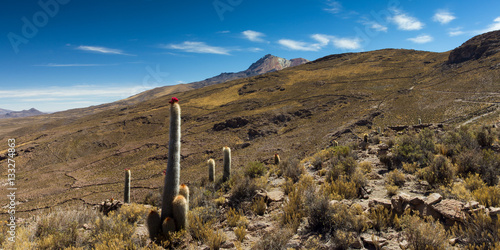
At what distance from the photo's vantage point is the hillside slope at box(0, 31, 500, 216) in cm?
2409

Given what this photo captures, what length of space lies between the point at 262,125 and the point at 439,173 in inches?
1306

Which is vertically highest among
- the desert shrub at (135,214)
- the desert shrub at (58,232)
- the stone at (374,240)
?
the stone at (374,240)

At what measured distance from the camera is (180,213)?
16.6 ft

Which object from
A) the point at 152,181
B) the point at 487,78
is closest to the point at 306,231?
the point at 152,181

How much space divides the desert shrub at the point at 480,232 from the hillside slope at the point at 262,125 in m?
14.8

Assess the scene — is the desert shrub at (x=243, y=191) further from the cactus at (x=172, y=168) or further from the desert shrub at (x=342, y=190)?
the desert shrub at (x=342, y=190)

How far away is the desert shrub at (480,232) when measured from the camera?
3.08 meters

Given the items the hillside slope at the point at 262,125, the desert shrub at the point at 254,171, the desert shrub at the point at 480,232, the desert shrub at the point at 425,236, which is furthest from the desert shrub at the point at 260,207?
the hillside slope at the point at 262,125

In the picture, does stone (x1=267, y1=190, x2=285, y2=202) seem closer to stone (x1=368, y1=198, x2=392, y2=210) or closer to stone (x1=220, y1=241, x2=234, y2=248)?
stone (x1=220, y1=241, x2=234, y2=248)

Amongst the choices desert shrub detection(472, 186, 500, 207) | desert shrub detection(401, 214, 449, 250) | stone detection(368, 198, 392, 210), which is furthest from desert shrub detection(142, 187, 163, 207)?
desert shrub detection(472, 186, 500, 207)

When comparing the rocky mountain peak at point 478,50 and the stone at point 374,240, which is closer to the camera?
the stone at point 374,240

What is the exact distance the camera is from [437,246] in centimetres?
323

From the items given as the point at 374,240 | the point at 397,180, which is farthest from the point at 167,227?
the point at 397,180

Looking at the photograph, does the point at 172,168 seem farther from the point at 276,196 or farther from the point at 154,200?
the point at 154,200
